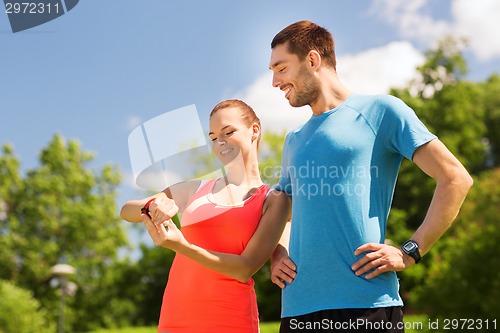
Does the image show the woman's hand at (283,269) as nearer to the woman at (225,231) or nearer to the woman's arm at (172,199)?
the woman at (225,231)

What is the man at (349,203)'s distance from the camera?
2158 millimetres

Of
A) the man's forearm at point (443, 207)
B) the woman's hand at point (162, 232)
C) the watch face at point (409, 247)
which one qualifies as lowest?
the woman's hand at point (162, 232)

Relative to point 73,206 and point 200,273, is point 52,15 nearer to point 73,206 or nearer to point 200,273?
point 200,273

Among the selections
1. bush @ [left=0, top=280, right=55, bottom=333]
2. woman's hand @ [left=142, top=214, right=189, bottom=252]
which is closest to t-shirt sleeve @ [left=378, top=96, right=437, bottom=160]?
woman's hand @ [left=142, top=214, right=189, bottom=252]

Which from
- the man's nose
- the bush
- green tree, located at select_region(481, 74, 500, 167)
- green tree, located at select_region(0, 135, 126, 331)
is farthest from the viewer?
green tree, located at select_region(481, 74, 500, 167)

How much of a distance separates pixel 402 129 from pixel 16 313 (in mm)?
21421

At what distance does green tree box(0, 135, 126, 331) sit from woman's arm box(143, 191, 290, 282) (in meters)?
24.3

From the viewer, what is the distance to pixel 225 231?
2.42 meters

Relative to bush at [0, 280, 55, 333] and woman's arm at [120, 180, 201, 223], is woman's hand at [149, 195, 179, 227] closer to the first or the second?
woman's arm at [120, 180, 201, 223]

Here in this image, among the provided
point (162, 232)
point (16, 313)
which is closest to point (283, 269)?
point (162, 232)

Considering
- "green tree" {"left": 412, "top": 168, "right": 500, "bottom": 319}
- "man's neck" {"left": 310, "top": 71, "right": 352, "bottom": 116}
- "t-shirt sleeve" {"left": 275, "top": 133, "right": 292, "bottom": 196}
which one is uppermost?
"green tree" {"left": 412, "top": 168, "right": 500, "bottom": 319}

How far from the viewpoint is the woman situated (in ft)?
7.71

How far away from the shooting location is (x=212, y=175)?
2455mm

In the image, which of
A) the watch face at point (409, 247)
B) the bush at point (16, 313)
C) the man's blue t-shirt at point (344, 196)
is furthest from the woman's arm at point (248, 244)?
the bush at point (16, 313)
